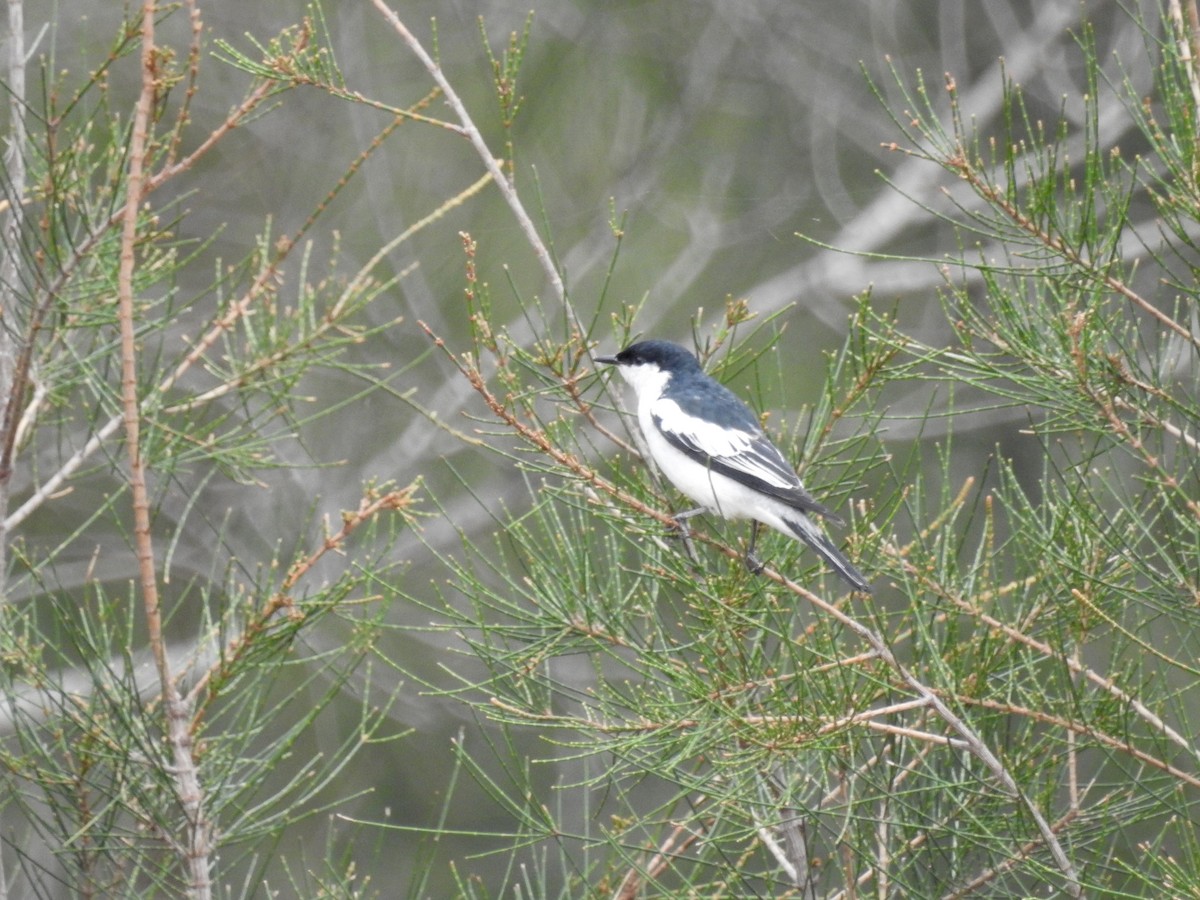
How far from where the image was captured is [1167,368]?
269 centimetres

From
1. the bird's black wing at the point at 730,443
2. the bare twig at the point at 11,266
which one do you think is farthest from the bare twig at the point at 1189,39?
the bare twig at the point at 11,266

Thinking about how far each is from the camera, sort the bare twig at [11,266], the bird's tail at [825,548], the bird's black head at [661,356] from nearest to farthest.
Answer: the bare twig at [11,266] < the bird's tail at [825,548] < the bird's black head at [661,356]

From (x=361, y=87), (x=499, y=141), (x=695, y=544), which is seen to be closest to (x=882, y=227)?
(x=499, y=141)

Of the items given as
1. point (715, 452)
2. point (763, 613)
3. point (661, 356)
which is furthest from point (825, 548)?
point (661, 356)

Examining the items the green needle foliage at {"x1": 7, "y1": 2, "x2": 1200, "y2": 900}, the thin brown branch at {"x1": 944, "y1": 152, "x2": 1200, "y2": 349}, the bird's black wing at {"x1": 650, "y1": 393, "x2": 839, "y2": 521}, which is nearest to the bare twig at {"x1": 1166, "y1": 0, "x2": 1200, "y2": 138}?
the green needle foliage at {"x1": 7, "y1": 2, "x2": 1200, "y2": 900}

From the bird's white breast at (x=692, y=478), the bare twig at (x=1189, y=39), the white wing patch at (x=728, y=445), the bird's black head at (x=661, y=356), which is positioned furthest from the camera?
the bird's black head at (x=661, y=356)

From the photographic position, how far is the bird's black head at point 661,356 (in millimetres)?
4504

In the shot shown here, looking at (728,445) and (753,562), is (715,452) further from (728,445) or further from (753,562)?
(753,562)

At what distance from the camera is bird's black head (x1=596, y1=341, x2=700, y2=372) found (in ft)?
14.8

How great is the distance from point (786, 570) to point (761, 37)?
9.45 metres

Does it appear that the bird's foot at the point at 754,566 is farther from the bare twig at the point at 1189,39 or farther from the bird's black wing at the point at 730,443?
the bare twig at the point at 1189,39

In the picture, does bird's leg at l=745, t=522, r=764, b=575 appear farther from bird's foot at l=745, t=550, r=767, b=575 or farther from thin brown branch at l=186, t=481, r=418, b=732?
thin brown branch at l=186, t=481, r=418, b=732

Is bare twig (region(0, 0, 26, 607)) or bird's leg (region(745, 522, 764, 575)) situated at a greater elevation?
bare twig (region(0, 0, 26, 607))

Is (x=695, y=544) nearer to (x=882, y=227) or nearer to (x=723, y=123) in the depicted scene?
(x=882, y=227)
